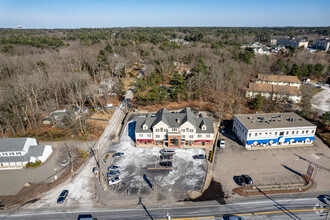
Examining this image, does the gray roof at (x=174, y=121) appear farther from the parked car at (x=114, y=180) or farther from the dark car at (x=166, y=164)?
the parked car at (x=114, y=180)

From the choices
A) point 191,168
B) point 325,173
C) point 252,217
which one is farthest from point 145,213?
point 325,173

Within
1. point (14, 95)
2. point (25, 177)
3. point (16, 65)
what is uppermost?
point (16, 65)

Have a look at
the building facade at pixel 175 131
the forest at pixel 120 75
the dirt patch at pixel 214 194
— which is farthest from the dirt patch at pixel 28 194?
the dirt patch at pixel 214 194

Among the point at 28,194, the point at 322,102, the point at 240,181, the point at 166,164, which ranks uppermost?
the point at 322,102

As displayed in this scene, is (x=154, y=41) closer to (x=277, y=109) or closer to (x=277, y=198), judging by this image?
(x=277, y=109)

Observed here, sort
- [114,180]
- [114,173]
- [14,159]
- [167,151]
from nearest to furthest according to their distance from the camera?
[114,180], [114,173], [14,159], [167,151]

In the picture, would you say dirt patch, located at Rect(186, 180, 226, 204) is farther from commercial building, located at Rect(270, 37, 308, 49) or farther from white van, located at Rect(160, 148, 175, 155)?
commercial building, located at Rect(270, 37, 308, 49)

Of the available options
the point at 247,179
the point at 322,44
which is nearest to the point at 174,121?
the point at 247,179

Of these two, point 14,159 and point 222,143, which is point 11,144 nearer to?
point 14,159
